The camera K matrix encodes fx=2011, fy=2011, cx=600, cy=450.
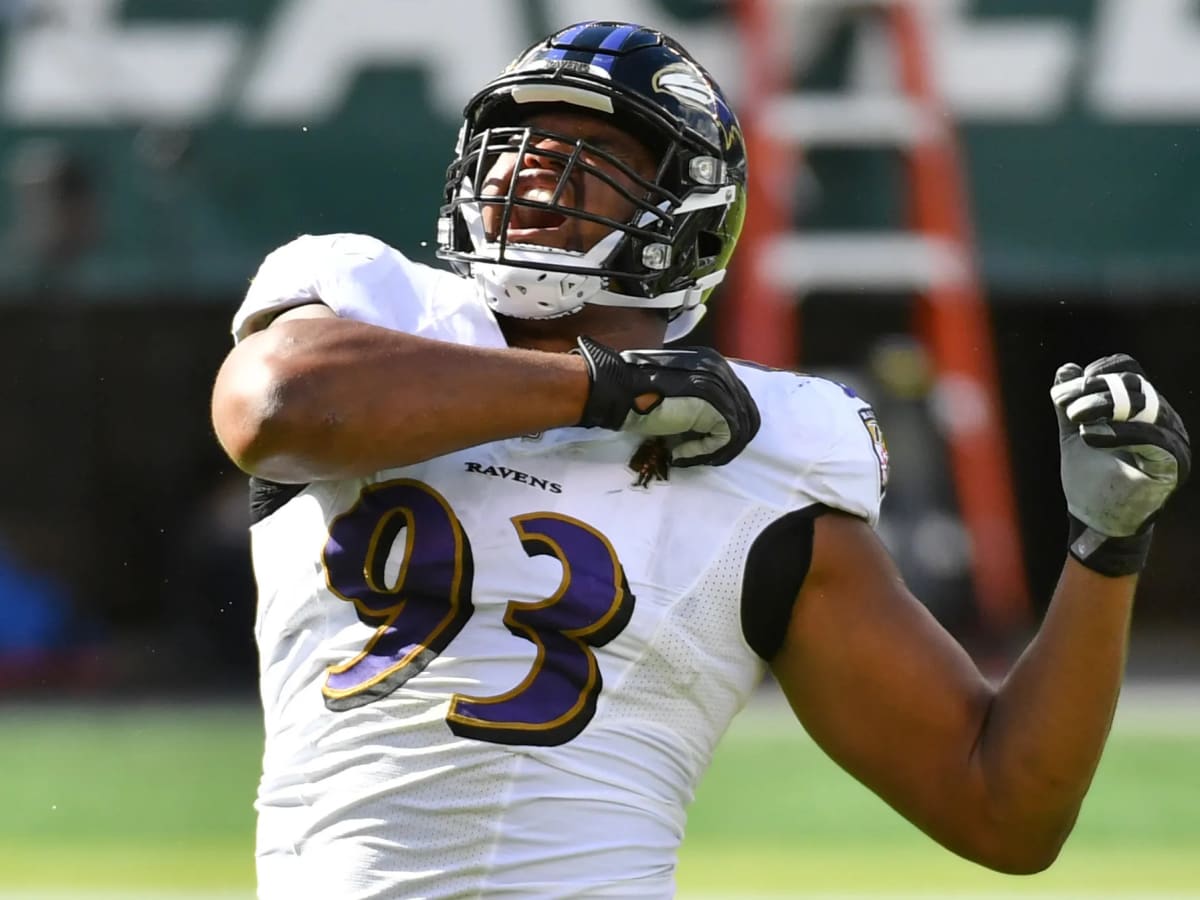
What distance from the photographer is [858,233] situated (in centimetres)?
866

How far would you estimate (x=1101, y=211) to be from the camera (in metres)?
8.75

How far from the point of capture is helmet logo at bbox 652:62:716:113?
229cm

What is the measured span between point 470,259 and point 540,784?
585 millimetres

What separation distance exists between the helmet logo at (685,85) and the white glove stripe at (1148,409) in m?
0.63

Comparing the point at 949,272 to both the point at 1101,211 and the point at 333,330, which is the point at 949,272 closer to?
the point at 1101,211

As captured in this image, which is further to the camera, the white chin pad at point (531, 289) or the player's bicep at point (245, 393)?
the white chin pad at point (531, 289)

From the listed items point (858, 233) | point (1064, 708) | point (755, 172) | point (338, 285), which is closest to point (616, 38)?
point (338, 285)

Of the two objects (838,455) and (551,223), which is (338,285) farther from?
(838,455)

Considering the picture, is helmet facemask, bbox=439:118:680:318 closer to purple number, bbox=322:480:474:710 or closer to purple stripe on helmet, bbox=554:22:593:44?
purple stripe on helmet, bbox=554:22:593:44

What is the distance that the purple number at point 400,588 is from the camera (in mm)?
2027

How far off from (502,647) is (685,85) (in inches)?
28.0

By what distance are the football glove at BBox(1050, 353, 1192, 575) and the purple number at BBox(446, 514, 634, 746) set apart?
0.48 metres

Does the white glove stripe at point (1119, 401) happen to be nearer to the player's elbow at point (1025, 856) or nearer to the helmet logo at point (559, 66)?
the player's elbow at point (1025, 856)

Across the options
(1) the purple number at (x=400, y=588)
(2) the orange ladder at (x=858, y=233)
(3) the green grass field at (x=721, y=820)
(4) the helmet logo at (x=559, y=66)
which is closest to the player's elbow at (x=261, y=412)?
(1) the purple number at (x=400, y=588)
